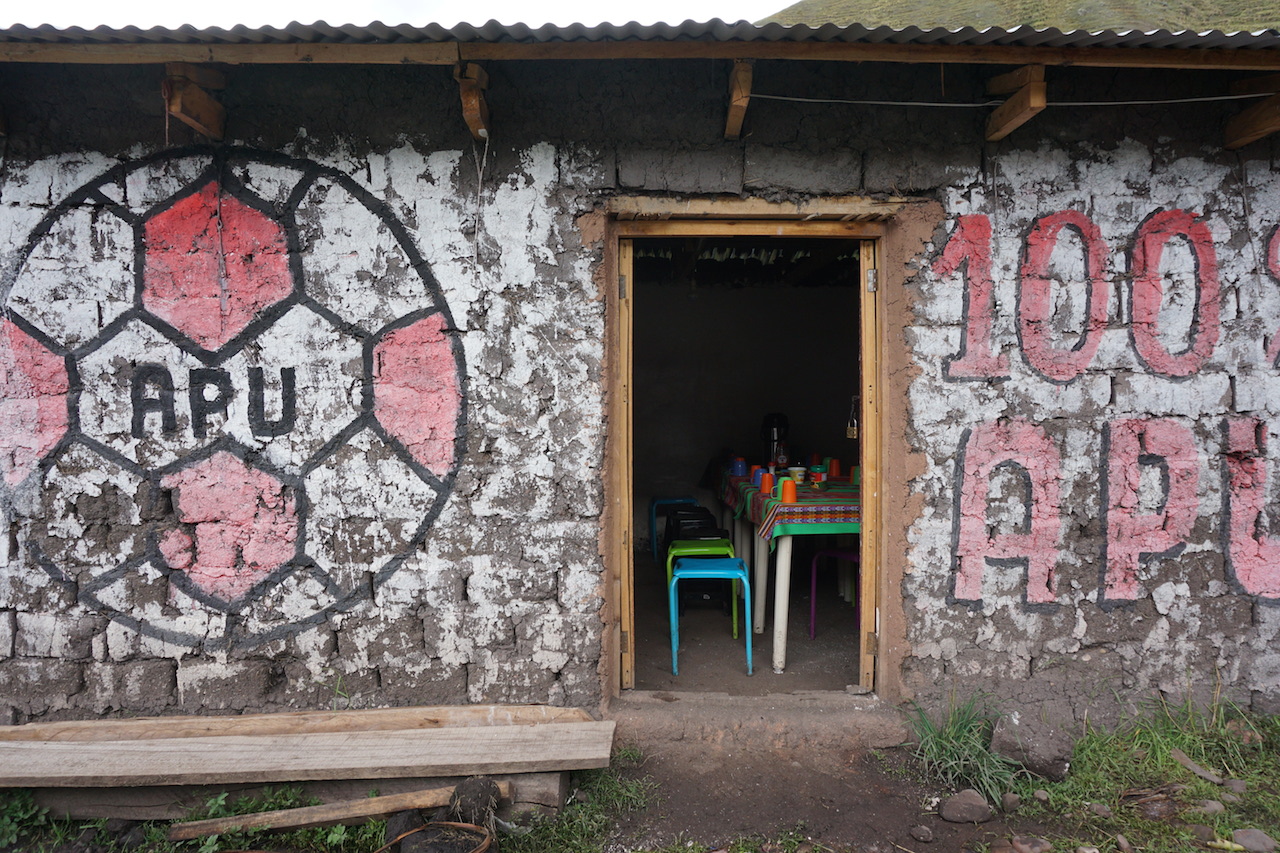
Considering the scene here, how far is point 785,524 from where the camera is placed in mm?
3795

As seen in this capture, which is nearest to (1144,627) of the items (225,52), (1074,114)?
(1074,114)

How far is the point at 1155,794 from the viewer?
9.23 ft

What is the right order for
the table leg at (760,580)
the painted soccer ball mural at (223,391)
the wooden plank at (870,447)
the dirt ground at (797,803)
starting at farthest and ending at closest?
the table leg at (760,580)
the wooden plank at (870,447)
the painted soccer ball mural at (223,391)
the dirt ground at (797,803)

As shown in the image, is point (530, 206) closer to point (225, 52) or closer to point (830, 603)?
point (225, 52)

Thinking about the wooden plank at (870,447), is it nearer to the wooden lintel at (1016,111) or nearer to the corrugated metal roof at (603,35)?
the wooden lintel at (1016,111)

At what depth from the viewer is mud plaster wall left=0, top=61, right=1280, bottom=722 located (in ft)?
9.78

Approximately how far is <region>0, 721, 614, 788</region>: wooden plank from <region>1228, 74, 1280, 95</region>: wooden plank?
3733 millimetres

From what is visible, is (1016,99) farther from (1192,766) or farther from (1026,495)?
(1192,766)

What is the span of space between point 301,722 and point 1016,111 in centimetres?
385

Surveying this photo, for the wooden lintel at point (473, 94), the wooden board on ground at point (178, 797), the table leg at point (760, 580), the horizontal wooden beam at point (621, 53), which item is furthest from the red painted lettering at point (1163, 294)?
the wooden board on ground at point (178, 797)

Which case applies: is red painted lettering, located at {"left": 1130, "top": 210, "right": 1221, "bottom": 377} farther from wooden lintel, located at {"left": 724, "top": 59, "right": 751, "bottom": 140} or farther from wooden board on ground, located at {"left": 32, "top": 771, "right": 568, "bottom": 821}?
wooden board on ground, located at {"left": 32, "top": 771, "right": 568, "bottom": 821}

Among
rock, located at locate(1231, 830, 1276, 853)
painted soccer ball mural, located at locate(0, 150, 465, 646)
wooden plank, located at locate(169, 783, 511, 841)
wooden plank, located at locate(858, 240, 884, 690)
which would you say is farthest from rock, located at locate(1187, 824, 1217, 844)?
painted soccer ball mural, located at locate(0, 150, 465, 646)

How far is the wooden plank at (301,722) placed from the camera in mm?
3002

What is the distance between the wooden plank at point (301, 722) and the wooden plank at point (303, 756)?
0.23 feet
